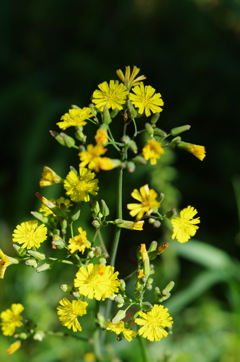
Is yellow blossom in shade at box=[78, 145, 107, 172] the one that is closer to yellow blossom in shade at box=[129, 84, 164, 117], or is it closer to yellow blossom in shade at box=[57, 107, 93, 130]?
yellow blossom in shade at box=[57, 107, 93, 130]

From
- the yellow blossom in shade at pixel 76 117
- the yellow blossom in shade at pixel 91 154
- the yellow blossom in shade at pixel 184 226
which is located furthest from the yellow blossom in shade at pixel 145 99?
the yellow blossom in shade at pixel 184 226

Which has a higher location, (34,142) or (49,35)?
(49,35)

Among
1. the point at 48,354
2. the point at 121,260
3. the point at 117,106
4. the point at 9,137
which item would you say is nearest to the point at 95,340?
the point at 117,106

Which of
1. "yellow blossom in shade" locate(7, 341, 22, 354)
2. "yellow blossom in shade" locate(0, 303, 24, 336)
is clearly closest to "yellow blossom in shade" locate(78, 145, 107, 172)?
"yellow blossom in shade" locate(0, 303, 24, 336)

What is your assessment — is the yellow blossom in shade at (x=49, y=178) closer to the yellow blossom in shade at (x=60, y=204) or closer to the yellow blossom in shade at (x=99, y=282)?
the yellow blossom in shade at (x=60, y=204)

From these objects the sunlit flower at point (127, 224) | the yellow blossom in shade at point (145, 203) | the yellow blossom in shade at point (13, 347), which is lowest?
the yellow blossom in shade at point (13, 347)

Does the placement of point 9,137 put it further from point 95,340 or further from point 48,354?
point 95,340
